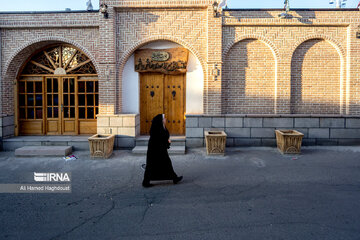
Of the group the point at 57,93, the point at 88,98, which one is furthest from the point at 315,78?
the point at 57,93

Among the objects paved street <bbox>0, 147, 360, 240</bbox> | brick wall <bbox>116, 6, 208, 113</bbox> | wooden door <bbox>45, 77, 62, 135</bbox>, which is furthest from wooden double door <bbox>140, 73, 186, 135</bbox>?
wooden door <bbox>45, 77, 62, 135</bbox>

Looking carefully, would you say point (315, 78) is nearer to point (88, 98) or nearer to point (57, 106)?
point (88, 98)

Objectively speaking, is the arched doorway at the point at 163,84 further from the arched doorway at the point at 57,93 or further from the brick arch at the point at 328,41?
the brick arch at the point at 328,41

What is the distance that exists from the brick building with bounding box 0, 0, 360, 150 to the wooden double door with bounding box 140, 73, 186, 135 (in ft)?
2.24

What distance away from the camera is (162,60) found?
830 centimetres

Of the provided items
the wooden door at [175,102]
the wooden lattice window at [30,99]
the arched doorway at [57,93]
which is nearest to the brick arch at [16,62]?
the arched doorway at [57,93]

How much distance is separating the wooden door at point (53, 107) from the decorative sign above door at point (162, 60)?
3232mm

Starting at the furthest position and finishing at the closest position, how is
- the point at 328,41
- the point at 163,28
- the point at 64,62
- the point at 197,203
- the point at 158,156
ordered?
the point at 64,62, the point at 328,41, the point at 163,28, the point at 158,156, the point at 197,203

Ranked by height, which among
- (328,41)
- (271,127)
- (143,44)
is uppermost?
(328,41)

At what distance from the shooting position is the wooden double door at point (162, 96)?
8.59m

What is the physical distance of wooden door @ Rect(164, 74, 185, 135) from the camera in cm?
859

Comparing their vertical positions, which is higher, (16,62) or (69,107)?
(16,62)

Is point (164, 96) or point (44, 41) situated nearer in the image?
point (44, 41)

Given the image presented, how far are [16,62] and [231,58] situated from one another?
7720 millimetres
